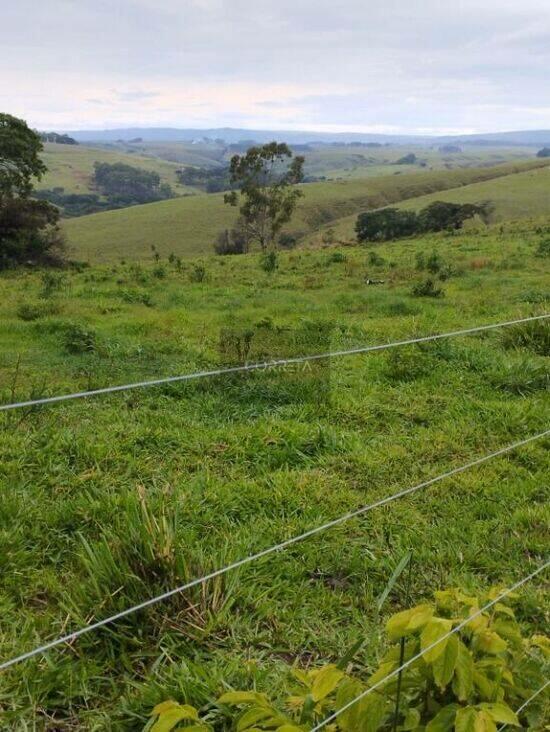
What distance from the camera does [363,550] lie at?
156 inches

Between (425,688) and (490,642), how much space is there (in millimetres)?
252

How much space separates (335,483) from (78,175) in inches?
5775

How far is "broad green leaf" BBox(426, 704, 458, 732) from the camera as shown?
1692mm

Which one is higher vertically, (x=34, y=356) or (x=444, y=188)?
(x=444, y=188)

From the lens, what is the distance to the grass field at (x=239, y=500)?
119 inches

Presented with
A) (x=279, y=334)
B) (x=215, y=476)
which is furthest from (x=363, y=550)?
(x=279, y=334)

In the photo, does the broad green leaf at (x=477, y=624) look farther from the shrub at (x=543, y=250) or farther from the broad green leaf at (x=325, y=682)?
the shrub at (x=543, y=250)

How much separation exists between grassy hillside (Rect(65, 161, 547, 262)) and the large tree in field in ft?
70.4

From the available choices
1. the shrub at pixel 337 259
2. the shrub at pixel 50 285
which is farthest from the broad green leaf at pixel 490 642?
the shrub at pixel 337 259

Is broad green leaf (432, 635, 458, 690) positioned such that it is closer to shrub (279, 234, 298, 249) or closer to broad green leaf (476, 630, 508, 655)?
broad green leaf (476, 630, 508, 655)

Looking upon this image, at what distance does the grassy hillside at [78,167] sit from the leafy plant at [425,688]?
126m

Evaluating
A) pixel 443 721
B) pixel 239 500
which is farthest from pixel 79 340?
pixel 443 721

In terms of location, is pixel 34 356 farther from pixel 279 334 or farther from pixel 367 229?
pixel 367 229

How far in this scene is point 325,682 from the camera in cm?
175
